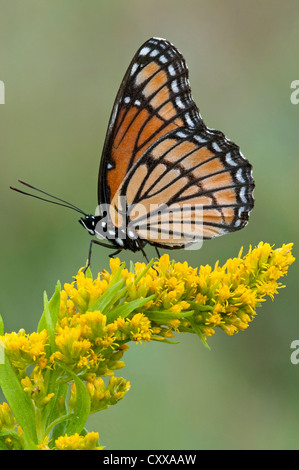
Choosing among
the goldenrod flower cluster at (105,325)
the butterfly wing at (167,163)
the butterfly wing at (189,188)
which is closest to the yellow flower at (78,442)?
the goldenrod flower cluster at (105,325)

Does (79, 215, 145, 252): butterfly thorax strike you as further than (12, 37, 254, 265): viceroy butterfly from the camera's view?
No

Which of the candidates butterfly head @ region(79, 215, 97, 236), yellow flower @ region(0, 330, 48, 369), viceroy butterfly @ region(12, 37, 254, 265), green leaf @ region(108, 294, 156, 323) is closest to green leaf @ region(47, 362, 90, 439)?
yellow flower @ region(0, 330, 48, 369)

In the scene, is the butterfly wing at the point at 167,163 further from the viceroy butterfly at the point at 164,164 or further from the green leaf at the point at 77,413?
the green leaf at the point at 77,413

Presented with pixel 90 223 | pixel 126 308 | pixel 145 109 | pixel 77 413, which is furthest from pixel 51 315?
pixel 145 109

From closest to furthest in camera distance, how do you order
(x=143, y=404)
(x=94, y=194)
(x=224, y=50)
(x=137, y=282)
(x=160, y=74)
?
(x=137, y=282) < (x=160, y=74) < (x=143, y=404) < (x=94, y=194) < (x=224, y=50)

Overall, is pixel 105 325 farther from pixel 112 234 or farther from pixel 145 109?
pixel 145 109

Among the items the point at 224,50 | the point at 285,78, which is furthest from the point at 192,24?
the point at 285,78

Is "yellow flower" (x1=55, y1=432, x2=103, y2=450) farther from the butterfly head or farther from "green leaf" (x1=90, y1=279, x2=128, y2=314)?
the butterfly head
